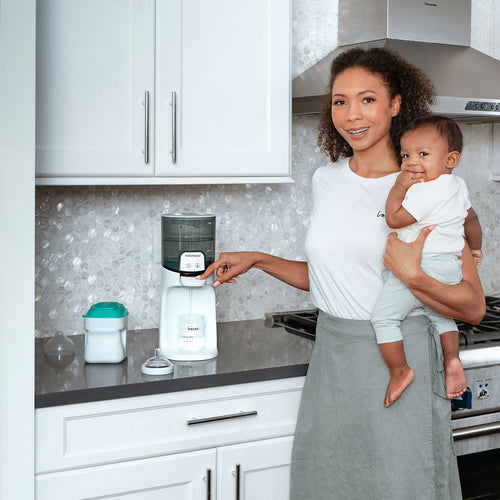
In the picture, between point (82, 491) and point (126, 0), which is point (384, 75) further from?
point (82, 491)

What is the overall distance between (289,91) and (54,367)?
3.54 ft

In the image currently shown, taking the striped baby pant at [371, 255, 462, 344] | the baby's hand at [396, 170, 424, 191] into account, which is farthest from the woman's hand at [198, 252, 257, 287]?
the baby's hand at [396, 170, 424, 191]

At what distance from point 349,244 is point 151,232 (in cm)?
82

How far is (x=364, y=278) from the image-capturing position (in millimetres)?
1831

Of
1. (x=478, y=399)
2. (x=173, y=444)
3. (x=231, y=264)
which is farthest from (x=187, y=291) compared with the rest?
(x=478, y=399)

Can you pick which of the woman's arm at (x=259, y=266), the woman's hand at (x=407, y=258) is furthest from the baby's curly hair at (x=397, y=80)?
the woman's arm at (x=259, y=266)

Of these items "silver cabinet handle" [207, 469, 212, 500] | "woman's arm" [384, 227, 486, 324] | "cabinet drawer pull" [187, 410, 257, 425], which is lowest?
"silver cabinet handle" [207, 469, 212, 500]

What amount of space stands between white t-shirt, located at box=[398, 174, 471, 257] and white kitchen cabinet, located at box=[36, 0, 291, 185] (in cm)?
62

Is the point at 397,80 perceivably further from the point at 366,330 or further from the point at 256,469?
the point at 256,469

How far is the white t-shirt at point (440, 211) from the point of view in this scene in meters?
1.69

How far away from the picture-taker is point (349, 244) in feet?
6.07

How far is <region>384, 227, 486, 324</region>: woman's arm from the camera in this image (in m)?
1.71

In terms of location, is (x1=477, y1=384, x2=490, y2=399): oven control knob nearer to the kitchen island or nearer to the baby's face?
the kitchen island

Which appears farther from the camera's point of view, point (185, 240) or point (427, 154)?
point (185, 240)
